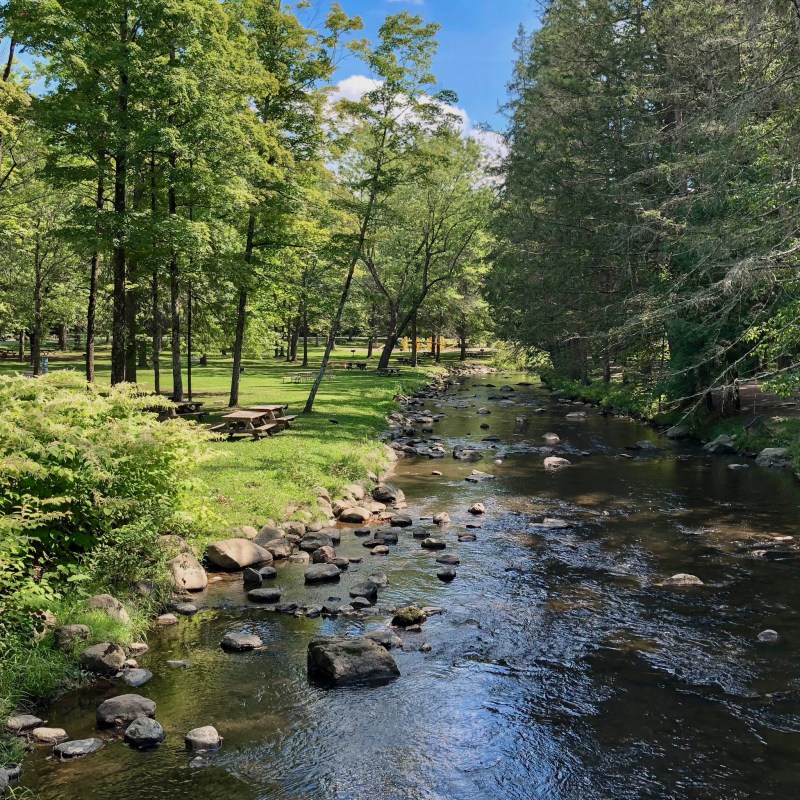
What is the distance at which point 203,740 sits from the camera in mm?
5906

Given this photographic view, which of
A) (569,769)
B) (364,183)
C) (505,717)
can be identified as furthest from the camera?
(364,183)

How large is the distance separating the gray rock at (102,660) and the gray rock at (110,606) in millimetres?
549

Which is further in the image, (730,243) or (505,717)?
(730,243)

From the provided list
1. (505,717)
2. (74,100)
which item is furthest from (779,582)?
(74,100)

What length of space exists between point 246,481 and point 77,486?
570cm

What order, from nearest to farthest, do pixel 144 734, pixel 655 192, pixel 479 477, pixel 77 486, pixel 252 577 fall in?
pixel 144 734
pixel 77 486
pixel 252 577
pixel 479 477
pixel 655 192

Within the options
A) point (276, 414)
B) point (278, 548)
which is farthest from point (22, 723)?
point (276, 414)

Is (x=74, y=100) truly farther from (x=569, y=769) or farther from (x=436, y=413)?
(x=436, y=413)

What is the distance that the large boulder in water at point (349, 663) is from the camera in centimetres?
709

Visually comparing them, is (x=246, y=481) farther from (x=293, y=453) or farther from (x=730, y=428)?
(x=730, y=428)

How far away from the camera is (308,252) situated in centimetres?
2364

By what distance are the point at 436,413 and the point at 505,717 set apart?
22.9m

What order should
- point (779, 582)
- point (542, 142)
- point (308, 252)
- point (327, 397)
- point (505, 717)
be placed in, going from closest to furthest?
point (505, 717), point (779, 582), point (308, 252), point (327, 397), point (542, 142)

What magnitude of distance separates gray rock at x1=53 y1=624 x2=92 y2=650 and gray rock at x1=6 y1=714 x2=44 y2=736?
923mm
